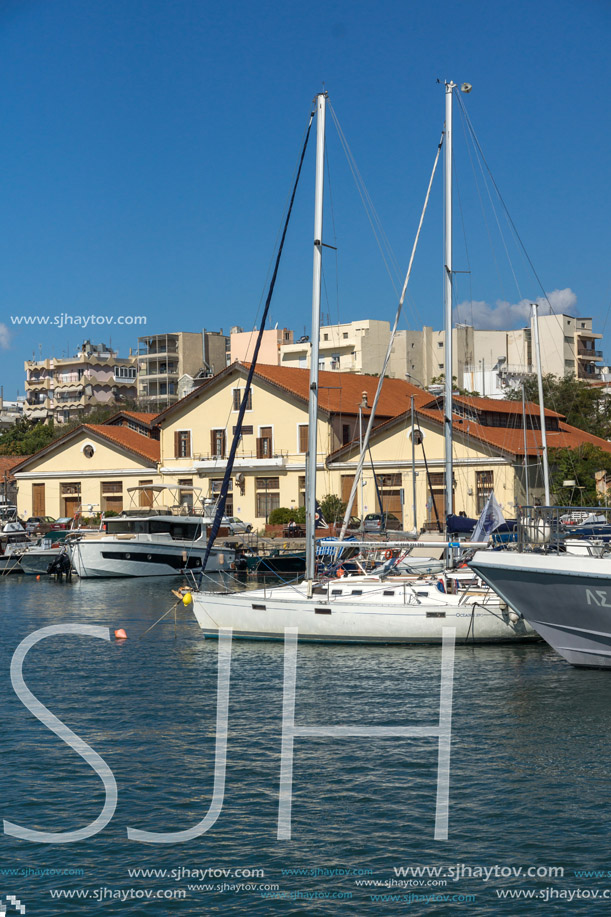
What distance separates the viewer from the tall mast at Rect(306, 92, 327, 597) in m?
27.7

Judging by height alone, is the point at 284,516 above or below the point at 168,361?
below

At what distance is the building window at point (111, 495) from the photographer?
248ft

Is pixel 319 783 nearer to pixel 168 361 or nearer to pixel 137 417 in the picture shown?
pixel 137 417

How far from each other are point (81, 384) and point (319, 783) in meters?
126

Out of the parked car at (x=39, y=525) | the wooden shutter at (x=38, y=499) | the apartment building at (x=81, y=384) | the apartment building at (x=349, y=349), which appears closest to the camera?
the parked car at (x=39, y=525)

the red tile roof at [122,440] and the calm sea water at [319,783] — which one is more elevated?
the red tile roof at [122,440]

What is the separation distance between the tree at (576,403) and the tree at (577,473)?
22091mm

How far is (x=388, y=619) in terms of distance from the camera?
26781 mm

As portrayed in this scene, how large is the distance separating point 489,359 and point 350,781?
112 m

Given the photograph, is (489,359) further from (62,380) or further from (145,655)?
(145,655)

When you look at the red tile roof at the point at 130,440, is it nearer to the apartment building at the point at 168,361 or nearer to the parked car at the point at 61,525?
the parked car at the point at 61,525

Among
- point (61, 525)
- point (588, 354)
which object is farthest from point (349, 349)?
point (61, 525)

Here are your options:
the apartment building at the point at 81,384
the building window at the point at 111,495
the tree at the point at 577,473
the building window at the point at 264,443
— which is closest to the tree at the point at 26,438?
the apartment building at the point at 81,384

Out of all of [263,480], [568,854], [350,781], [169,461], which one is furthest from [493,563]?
[169,461]
